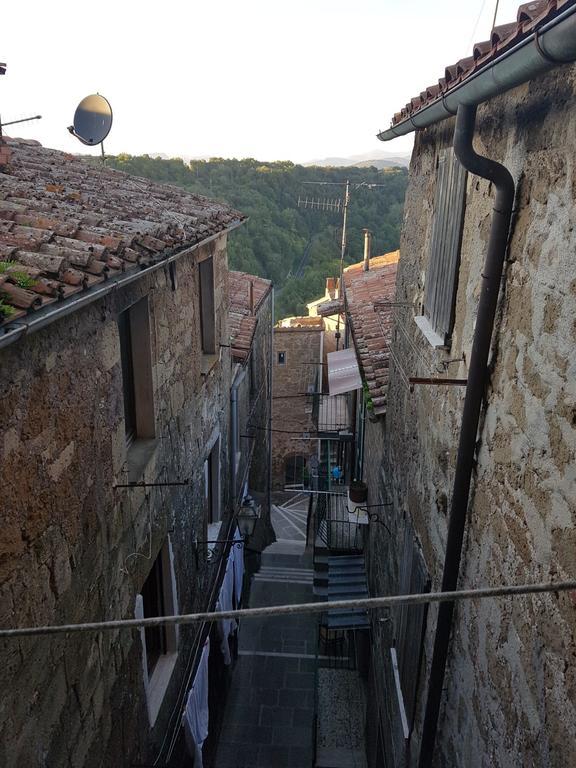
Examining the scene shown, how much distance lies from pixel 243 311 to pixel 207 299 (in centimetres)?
502

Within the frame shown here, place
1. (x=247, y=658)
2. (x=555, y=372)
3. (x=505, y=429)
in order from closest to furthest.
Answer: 1. (x=555, y=372)
2. (x=505, y=429)
3. (x=247, y=658)

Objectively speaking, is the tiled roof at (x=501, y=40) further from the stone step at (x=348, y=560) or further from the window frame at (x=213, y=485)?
the stone step at (x=348, y=560)

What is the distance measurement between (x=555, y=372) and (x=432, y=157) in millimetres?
3421

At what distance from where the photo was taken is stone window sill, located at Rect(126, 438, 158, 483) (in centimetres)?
480

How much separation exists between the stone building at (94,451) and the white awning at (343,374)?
2.84 meters

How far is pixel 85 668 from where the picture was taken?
12.2ft

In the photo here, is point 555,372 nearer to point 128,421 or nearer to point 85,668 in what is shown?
point 85,668

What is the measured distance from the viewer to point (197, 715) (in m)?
6.95

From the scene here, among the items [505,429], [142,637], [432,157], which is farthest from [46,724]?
[432,157]

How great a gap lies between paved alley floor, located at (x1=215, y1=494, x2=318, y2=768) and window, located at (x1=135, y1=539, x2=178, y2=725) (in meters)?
3.35

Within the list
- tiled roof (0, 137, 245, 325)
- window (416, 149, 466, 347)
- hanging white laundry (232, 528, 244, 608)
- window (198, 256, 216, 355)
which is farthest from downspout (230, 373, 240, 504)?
window (416, 149, 466, 347)

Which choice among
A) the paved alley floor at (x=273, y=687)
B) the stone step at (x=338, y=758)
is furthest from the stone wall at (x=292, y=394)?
the stone step at (x=338, y=758)

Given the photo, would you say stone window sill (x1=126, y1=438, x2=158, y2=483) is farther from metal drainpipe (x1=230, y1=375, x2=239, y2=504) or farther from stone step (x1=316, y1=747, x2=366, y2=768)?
stone step (x1=316, y1=747, x2=366, y2=768)

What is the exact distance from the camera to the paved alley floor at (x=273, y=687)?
8.59 m
